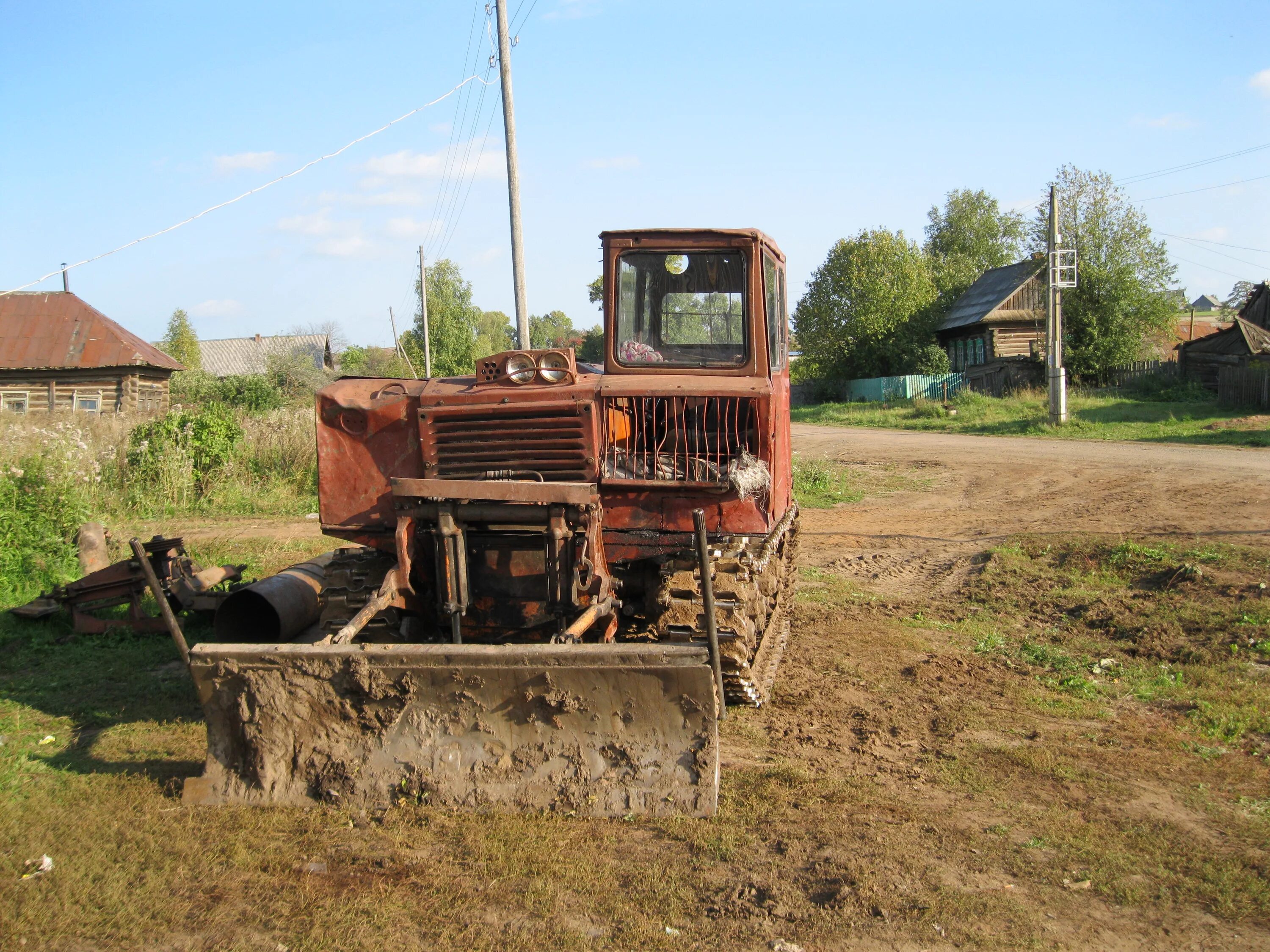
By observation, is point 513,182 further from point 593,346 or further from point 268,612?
point 268,612

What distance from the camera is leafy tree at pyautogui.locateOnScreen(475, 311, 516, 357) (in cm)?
5347

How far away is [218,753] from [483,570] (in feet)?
5.43

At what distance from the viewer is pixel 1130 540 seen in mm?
9844


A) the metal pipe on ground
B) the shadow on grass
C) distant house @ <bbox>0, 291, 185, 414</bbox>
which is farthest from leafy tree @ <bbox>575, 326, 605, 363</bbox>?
distant house @ <bbox>0, 291, 185, 414</bbox>

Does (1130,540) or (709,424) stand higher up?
(709,424)

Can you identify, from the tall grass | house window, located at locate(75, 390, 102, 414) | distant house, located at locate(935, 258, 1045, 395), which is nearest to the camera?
the tall grass

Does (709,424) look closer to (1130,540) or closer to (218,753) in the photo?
(218,753)

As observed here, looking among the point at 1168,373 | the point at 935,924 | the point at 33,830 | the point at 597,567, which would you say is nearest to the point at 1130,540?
the point at 597,567

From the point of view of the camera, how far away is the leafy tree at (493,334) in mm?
53469

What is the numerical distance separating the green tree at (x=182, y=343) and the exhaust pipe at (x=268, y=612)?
57.9 meters

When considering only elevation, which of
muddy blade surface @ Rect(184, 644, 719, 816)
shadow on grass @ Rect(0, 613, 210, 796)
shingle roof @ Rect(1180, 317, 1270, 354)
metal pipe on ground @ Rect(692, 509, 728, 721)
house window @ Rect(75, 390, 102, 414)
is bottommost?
shadow on grass @ Rect(0, 613, 210, 796)

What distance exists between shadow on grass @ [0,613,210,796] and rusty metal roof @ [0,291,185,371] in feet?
79.5

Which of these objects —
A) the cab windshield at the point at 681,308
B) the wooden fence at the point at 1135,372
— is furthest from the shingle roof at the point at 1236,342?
the cab windshield at the point at 681,308

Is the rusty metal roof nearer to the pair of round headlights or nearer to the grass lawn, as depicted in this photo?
the grass lawn
